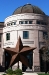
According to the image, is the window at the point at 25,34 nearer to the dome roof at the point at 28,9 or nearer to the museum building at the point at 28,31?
the museum building at the point at 28,31

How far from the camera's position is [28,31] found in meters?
58.1

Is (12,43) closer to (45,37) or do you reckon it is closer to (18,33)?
(18,33)

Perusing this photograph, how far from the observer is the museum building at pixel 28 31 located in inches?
2277

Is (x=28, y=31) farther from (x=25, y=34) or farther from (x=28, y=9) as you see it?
(x=28, y=9)

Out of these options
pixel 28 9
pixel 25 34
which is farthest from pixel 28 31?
pixel 28 9

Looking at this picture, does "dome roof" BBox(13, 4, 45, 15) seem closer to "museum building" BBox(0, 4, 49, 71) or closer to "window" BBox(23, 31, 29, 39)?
"museum building" BBox(0, 4, 49, 71)

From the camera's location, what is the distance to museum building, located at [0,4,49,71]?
2277 inches

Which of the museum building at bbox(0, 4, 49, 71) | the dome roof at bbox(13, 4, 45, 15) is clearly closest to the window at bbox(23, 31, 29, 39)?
the museum building at bbox(0, 4, 49, 71)

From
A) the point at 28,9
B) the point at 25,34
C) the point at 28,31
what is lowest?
the point at 25,34

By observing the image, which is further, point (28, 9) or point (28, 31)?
Result: point (28, 9)

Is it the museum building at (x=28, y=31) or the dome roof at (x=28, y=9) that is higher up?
the dome roof at (x=28, y=9)

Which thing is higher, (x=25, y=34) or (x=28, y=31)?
(x=28, y=31)

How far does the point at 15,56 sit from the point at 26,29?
2085cm

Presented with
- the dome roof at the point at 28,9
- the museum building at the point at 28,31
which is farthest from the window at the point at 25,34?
the dome roof at the point at 28,9
